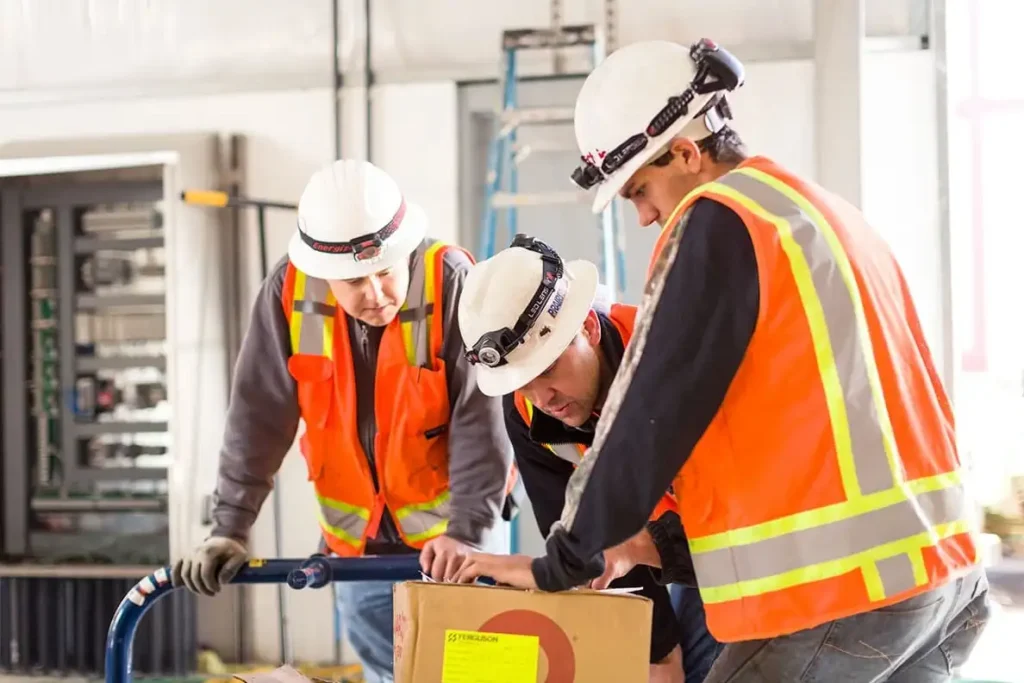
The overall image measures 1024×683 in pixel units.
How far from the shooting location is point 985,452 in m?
2.91

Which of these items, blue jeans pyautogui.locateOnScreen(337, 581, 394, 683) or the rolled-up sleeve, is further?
blue jeans pyautogui.locateOnScreen(337, 581, 394, 683)

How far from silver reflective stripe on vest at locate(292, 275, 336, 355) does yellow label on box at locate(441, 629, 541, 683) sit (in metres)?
0.86

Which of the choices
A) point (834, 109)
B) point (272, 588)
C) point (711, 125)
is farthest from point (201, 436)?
point (711, 125)

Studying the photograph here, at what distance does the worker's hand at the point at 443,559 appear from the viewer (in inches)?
57.0

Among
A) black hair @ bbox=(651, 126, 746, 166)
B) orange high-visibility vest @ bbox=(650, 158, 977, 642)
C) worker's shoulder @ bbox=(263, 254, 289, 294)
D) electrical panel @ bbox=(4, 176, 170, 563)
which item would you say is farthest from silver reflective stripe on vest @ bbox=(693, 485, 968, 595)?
electrical panel @ bbox=(4, 176, 170, 563)

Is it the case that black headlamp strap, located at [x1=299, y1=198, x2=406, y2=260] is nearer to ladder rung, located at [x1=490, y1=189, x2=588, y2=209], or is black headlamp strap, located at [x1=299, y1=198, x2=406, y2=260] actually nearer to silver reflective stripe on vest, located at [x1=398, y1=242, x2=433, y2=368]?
silver reflective stripe on vest, located at [x1=398, y1=242, x2=433, y2=368]

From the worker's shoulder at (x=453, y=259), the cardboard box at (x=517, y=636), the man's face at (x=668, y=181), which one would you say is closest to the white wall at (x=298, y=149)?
the worker's shoulder at (x=453, y=259)

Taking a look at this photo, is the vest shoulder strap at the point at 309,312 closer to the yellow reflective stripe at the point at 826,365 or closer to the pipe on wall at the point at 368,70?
the yellow reflective stripe at the point at 826,365

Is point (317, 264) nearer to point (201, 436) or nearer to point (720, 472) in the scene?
point (720, 472)

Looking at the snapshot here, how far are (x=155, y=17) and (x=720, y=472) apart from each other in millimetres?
3027

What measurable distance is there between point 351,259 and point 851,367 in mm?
1066

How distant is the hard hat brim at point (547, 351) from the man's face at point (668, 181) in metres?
0.14

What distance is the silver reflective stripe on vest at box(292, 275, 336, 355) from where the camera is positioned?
1990 millimetres

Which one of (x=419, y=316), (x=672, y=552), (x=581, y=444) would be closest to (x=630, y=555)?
(x=672, y=552)
